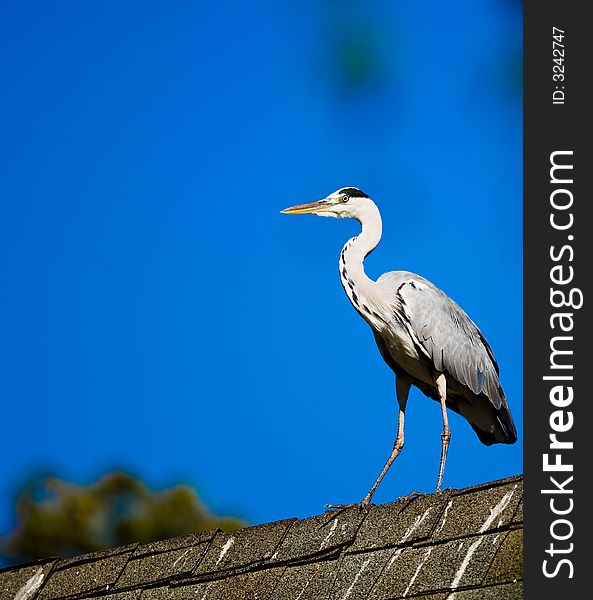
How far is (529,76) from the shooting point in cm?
516

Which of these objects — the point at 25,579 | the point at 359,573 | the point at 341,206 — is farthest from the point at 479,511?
the point at 341,206

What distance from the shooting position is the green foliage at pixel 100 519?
1944cm

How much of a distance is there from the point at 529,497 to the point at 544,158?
4.65 feet

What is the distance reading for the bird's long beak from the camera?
28.6 feet

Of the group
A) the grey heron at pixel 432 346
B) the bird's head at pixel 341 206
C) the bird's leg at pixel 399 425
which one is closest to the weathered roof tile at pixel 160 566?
the bird's leg at pixel 399 425

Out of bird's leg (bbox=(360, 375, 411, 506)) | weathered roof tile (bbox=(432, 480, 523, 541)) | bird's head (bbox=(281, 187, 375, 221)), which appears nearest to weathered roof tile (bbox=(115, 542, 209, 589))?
weathered roof tile (bbox=(432, 480, 523, 541))

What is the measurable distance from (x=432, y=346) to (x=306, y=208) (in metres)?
1.55

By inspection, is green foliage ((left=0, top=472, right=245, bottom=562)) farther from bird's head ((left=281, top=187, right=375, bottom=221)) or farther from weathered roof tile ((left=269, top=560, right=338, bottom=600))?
weathered roof tile ((left=269, top=560, right=338, bottom=600))

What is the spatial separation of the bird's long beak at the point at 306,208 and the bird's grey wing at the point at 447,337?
0.94 meters

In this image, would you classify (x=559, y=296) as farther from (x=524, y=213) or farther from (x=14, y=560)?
(x=14, y=560)

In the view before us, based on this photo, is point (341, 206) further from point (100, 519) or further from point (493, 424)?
point (100, 519)

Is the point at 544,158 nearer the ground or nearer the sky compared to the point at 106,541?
nearer the ground

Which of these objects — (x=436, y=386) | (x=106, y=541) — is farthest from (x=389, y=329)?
(x=106, y=541)

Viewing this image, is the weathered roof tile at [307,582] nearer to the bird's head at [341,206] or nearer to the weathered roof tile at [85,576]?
the weathered roof tile at [85,576]
